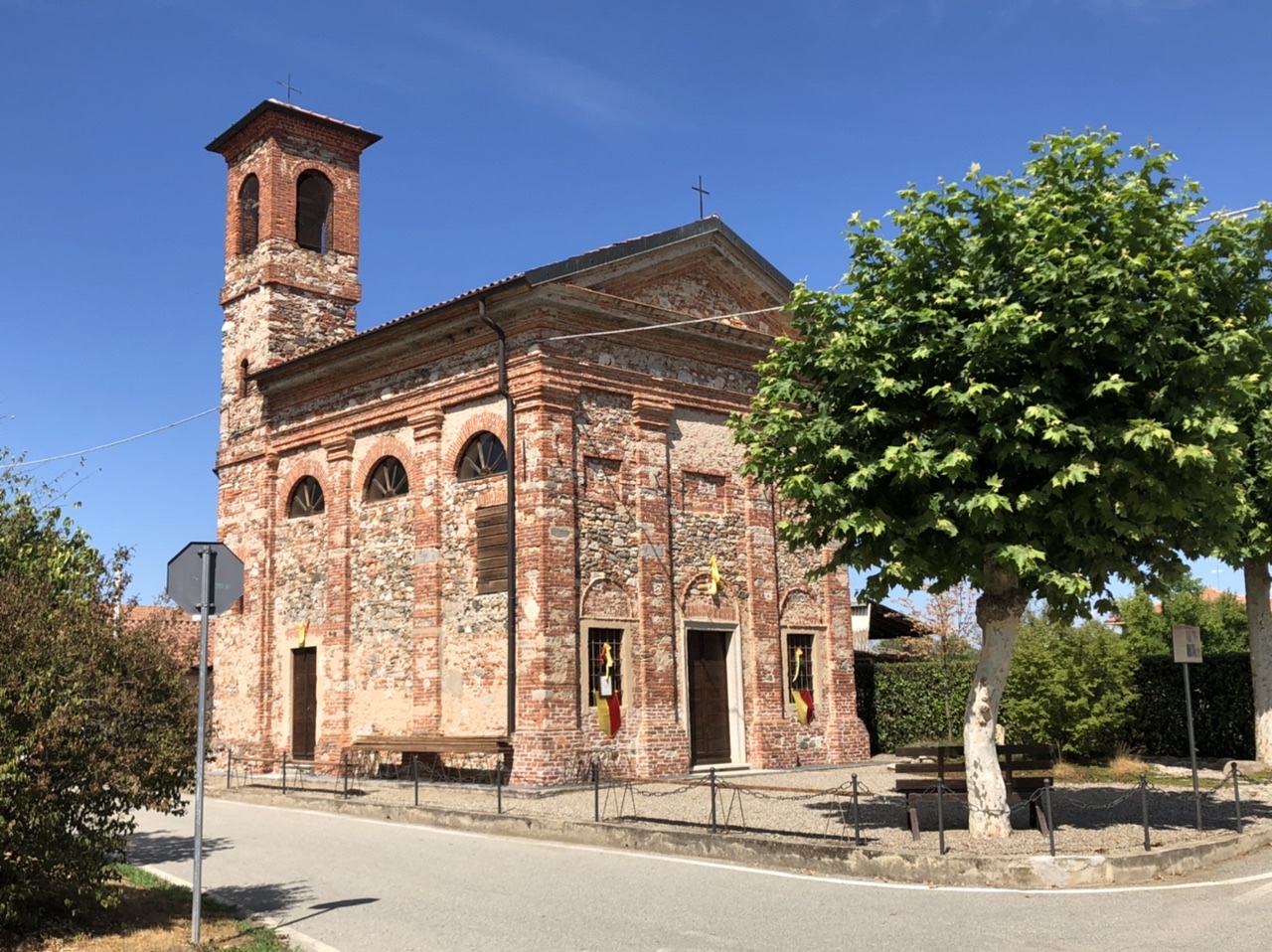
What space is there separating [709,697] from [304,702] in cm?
821

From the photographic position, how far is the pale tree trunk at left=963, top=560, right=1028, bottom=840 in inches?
454

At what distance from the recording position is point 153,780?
8172 millimetres

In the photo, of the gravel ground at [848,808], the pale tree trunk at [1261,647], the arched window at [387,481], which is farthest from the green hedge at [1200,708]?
the arched window at [387,481]

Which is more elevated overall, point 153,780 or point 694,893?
point 153,780

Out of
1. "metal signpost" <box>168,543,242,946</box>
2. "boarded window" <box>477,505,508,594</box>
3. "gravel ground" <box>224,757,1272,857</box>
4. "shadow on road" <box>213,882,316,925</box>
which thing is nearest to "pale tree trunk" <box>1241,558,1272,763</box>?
"gravel ground" <box>224,757,1272,857</box>

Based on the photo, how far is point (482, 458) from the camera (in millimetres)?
19469

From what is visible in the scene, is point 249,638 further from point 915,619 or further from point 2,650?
point 915,619

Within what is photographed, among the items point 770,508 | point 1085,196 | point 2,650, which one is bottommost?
point 2,650

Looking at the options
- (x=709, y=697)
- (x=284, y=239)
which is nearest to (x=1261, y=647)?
(x=709, y=697)

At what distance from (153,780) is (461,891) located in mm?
3046

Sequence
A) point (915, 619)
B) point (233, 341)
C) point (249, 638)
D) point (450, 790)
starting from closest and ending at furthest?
point (450, 790)
point (249, 638)
point (233, 341)
point (915, 619)

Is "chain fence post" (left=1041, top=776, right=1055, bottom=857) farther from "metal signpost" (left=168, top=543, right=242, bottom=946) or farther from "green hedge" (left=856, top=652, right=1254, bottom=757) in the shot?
"green hedge" (left=856, top=652, right=1254, bottom=757)

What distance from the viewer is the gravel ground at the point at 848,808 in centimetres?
1144

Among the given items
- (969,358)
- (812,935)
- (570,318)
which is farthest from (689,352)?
(812,935)
